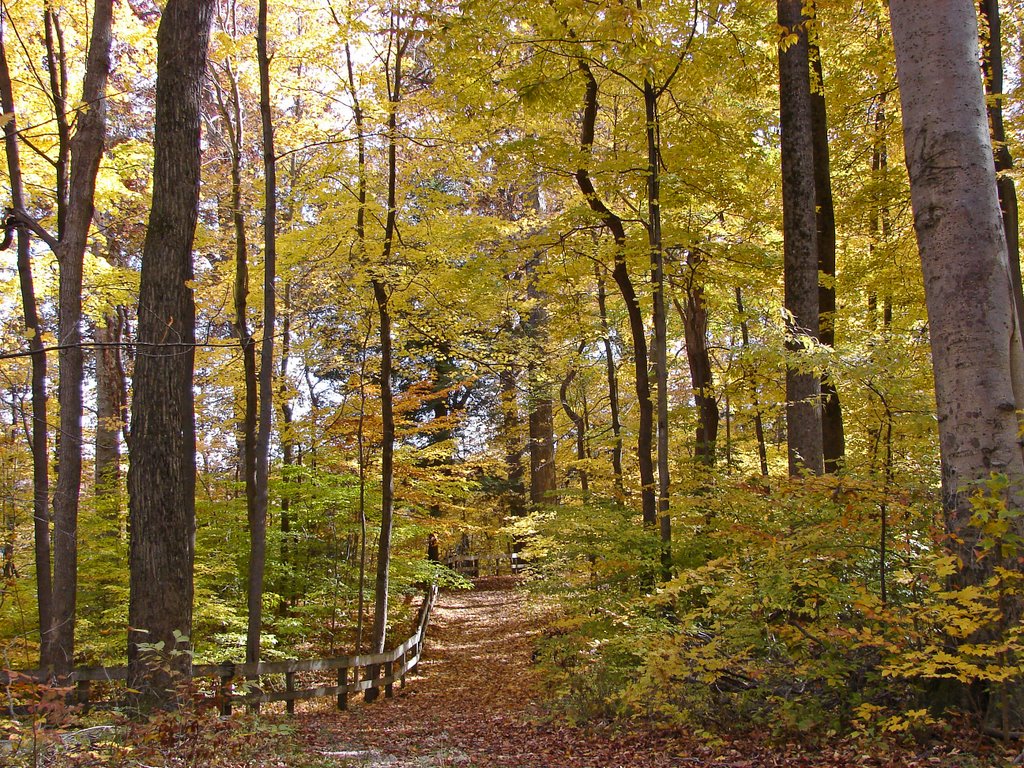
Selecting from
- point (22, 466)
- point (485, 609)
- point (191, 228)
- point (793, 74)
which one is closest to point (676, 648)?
point (191, 228)

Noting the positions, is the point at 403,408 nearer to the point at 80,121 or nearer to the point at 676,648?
the point at 80,121

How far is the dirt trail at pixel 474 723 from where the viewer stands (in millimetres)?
5762

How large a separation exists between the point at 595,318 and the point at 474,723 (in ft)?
33.1

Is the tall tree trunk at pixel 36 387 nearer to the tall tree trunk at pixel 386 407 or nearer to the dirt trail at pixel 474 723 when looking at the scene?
the dirt trail at pixel 474 723

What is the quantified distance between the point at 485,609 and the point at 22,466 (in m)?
12.9

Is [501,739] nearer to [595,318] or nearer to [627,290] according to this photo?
[627,290]

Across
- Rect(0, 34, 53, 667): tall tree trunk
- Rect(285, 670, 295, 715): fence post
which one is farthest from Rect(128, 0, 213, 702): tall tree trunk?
Rect(0, 34, 53, 667): tall tree trunk

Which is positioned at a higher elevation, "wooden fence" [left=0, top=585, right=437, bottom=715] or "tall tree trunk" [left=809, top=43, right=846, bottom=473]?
"tall tree trunk" [left=809, top=43, right=846, bottom=473]

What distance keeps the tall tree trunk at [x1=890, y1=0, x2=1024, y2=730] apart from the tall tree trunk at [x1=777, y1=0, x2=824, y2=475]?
384 cm

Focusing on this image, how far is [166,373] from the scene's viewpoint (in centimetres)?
702

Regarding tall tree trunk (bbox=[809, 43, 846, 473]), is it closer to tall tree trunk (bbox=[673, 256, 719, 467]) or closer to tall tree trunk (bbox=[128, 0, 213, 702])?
tall tree trunk (bbox=[673, 256, 719, 467])

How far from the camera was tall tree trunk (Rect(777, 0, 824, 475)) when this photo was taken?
821cm

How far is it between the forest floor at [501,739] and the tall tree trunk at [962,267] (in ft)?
4.94

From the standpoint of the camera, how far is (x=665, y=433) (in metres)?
8.70
